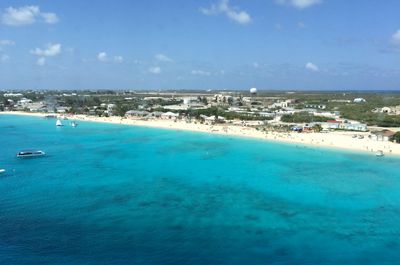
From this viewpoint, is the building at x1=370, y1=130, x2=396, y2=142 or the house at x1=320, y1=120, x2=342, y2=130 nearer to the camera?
the building at x1=370, y1=130, x2=396, y2=142

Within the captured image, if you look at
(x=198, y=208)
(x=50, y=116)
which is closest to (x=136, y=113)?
(x=50, y=116)

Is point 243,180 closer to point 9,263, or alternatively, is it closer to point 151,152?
point 151,152

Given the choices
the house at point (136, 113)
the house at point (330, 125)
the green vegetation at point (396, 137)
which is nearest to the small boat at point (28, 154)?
the green vegetation at point (396, 137)

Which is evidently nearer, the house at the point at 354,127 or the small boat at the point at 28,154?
the small boat at the point at 28,154

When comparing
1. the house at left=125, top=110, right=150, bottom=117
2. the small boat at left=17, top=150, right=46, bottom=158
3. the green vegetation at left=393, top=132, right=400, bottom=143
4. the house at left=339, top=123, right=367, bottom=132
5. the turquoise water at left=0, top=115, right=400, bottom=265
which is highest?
the house at left=125, top=110, right=150, bottom=117

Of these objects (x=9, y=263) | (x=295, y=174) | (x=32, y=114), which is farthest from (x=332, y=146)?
(x=32, y=114)

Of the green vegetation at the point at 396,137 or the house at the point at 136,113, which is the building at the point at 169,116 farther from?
the green vegetation at the point at 396,137

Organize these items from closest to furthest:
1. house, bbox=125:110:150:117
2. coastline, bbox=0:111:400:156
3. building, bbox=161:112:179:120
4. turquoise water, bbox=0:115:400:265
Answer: turquoise water, bbox=0:115:400:265
coastline, bbox=0:111:400:156
building, bbox=161:112:179:120
house, bbox=125:110:150:117

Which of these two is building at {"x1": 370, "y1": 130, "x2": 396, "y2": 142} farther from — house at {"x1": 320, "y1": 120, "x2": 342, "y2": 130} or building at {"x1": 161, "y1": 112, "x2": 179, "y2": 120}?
building at {"x1": 161, "y1": 112, "x2": 179, "y2": 120}

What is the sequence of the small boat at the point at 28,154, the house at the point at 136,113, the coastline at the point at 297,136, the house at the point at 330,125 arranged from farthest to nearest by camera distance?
the house at the point at 136,113
the house at the point at 330,125
the coastline at the point at 297,136
the small boat at the point at 28,154

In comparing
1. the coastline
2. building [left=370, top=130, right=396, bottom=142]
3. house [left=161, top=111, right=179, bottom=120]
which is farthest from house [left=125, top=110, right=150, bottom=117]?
building [left=370, top=130, right=396, bottom=142]
